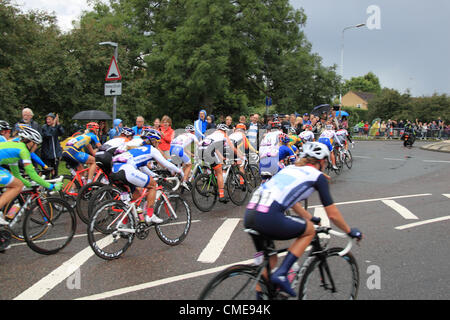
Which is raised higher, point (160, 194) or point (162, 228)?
point (160, 194)

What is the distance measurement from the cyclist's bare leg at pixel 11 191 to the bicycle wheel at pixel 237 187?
4.50 meters

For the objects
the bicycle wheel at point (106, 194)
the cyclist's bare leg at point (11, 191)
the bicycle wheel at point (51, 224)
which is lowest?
the bicycle wheel at point (51, 224)

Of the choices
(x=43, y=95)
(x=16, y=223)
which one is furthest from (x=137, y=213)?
(x=43, y=95)

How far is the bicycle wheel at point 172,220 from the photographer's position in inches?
257

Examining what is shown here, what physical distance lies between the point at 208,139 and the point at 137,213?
3.38m

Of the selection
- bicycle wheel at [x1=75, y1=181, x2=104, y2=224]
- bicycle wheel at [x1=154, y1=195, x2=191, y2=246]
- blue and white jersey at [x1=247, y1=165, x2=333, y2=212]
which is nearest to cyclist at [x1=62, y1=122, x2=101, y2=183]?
bicycle wheel at [x1=75, y1=181, x2=104, y2=224]

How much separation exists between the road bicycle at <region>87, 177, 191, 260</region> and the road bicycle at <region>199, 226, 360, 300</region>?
276cm

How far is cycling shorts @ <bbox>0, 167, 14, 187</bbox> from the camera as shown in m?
5.94

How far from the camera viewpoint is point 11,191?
237 inches

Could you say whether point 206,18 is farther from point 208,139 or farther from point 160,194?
point 160,194

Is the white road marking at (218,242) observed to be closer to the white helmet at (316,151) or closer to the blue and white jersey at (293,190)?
the blue and white jersey at (293,190)

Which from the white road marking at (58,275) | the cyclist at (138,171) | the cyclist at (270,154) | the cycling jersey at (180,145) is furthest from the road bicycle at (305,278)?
the cycling jersey at (180,145)

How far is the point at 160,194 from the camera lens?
6664 millimetres
